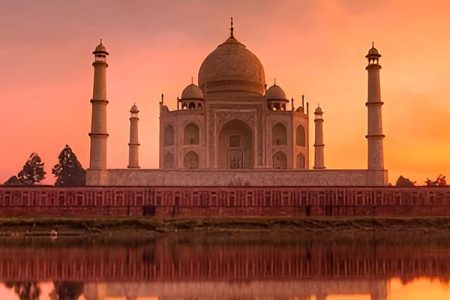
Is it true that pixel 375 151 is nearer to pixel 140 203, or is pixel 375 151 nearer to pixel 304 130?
pixel 304 130

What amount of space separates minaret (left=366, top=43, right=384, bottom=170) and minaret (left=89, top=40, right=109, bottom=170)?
15.0 meters

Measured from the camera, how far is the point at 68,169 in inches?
2315

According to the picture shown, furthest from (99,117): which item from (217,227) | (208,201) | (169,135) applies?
(217,227)

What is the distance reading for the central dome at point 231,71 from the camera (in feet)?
145

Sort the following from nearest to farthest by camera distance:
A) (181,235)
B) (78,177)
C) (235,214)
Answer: (181,235)
(235,214)
(78,177)

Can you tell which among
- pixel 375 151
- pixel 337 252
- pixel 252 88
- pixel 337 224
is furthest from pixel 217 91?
pixel 337 252

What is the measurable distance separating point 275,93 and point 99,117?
12612 millimetres

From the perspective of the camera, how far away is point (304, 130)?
142ft

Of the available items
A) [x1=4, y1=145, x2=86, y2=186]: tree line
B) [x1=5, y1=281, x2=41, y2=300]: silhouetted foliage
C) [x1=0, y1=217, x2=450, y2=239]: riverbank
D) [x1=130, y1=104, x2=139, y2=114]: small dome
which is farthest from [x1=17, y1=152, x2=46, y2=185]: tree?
[x1=5, y1=281, x2=41, y2=300]: silhouetted foliage

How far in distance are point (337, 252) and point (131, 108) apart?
98.4ft

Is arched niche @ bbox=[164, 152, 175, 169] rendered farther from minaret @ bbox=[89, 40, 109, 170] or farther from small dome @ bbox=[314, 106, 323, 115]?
small dome @ bbox=[314, 106, 323, 115]

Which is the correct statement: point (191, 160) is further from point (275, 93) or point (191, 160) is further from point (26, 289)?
point (26, 289)

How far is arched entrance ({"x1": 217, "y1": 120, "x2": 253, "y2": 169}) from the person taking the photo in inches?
1683

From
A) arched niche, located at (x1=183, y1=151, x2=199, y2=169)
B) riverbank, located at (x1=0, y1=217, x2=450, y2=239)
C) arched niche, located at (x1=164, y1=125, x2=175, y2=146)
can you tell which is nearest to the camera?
riverbank, located at (x1=0, y1=217, x2=450, y2=239)
